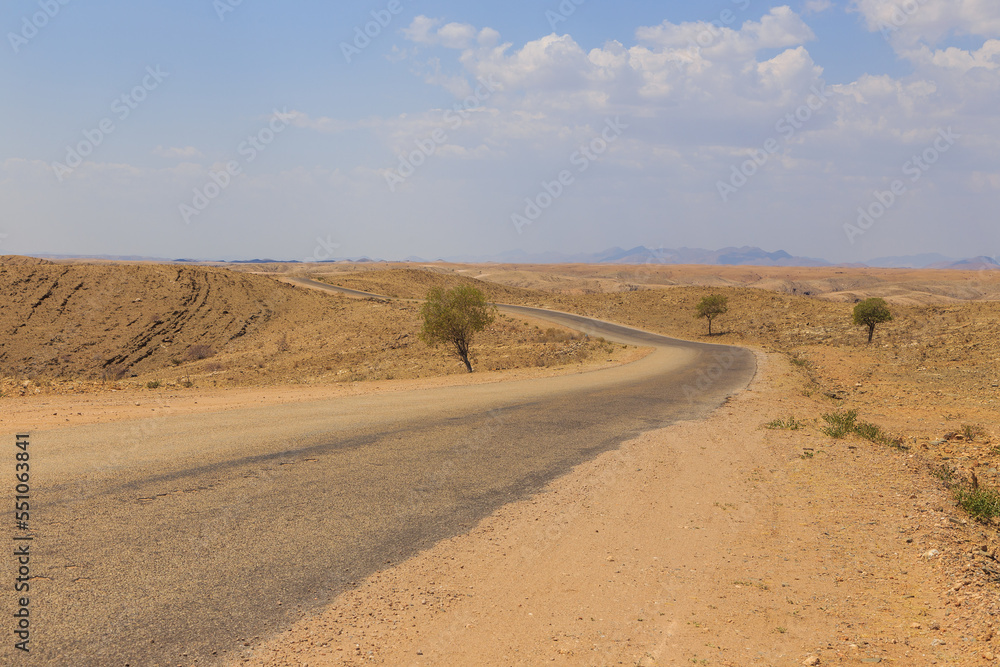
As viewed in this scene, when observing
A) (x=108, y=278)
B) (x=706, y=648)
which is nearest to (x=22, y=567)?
(x=706, y=648)

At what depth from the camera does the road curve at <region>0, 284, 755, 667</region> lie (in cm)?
504

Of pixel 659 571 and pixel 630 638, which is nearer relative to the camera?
pixel 630 638

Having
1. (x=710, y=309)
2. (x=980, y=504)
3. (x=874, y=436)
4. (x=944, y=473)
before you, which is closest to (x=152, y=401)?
(x=874, y=436)

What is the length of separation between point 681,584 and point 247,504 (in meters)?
5.59

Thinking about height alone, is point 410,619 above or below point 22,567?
below

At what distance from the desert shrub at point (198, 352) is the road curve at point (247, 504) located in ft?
93.2

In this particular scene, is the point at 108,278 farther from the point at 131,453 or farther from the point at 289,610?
the point at 289,610

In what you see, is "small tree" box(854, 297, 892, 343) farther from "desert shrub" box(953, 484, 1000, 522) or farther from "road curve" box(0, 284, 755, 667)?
"desert shrub" box(953, 484, 1000, 522)

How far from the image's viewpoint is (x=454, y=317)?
29.1 m

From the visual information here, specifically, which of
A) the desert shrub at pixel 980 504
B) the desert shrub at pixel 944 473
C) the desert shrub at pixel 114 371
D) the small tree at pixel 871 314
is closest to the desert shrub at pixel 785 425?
the desert shrub at pixel 944 473

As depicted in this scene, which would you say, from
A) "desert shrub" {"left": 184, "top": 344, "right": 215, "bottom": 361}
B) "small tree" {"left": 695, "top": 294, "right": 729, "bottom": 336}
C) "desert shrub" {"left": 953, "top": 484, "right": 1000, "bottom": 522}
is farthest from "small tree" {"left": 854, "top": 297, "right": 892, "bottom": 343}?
"desert shrub" {"left": 184, "top": 344, "right": 215, "bottom": 361}

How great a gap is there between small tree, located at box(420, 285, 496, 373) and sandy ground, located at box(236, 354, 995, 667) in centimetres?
1981

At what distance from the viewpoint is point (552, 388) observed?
20.0m

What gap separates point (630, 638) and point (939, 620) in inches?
114
